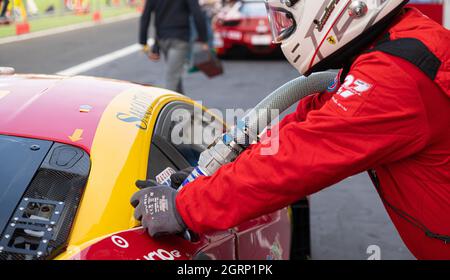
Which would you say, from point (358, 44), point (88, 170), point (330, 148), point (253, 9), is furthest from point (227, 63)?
point (330, 148)

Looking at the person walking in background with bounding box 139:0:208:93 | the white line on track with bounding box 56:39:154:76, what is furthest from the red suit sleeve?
the white line on track with bounding box 56:39:154:76

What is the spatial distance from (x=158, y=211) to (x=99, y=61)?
1043 centimetres

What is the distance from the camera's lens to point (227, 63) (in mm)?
12289

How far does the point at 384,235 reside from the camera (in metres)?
4.41

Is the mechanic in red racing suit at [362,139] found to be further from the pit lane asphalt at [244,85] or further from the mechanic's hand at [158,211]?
the pit lane asphalt at [244,85]

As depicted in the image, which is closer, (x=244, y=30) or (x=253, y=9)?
(x=244, y=30)

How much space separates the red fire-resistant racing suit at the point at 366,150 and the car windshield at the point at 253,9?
10302 mm

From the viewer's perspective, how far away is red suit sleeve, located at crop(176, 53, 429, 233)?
165cm

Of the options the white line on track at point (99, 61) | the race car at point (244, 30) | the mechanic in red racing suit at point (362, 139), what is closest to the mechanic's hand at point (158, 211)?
the mechanic in red racing suit at point (362, 139)

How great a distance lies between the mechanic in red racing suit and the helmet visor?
0.7 inches

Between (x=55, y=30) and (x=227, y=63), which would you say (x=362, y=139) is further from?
(x=55, y=30)

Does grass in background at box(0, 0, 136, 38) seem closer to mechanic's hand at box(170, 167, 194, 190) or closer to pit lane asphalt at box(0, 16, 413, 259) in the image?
pit lane asphalt at box(0, 16, 413, 259)

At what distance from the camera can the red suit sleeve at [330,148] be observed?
165 cm

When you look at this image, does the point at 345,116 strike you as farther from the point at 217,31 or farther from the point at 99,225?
the point at 217,31
